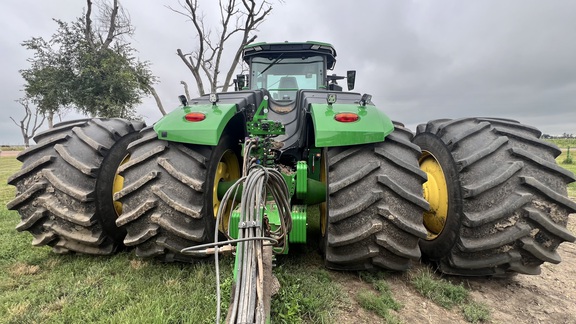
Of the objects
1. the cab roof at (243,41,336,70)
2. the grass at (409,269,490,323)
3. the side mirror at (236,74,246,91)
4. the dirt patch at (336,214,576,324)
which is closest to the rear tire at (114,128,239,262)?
the dirt patch at (336,214,576,324)

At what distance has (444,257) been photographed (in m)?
2.49

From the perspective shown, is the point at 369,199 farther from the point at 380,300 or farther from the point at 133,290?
the point at 133,290

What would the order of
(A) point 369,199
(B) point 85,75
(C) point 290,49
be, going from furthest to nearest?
Result: 1. (B) point 85,75
2. (C) point 290,49
3. (A) point 369,199

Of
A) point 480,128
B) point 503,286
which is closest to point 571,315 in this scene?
point 503,286

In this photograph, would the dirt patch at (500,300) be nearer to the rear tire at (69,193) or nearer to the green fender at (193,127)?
the green fender at (193,127)

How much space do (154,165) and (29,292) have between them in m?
1.18

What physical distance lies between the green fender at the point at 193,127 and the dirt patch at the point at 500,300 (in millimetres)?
1401

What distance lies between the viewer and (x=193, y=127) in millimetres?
2172

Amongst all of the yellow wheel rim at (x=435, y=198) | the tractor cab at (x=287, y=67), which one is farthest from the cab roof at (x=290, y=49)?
the yellow wheel rim at (x=435, y=198)

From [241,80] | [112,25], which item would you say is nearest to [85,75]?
[112,25]

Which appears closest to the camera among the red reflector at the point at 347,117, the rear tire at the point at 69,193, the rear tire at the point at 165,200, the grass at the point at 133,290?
the grass at the point at 133,290

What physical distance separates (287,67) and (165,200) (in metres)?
3.13

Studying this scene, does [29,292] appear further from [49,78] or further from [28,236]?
[49,78]

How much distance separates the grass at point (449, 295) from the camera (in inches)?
81.2
